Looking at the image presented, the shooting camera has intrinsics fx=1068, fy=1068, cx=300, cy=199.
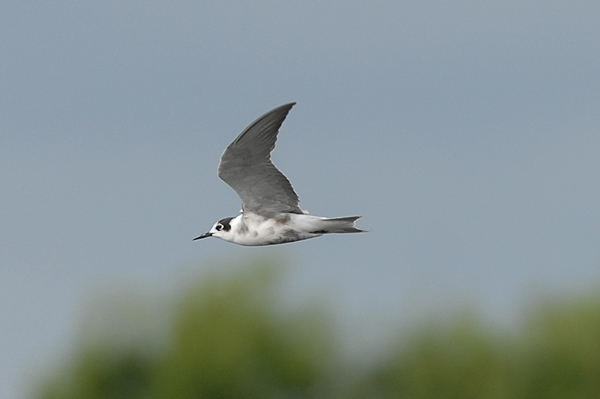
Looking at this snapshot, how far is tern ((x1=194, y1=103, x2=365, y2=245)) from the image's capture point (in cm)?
1349

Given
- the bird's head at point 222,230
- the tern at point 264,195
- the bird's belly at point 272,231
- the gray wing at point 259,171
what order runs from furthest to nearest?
the bird's head at point 222,230 → the bird's belly at point 272,231 → the tern at point 264,195 → the gray wing at point 259,171

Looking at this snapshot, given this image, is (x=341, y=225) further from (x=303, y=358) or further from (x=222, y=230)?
(x=303, y=358)

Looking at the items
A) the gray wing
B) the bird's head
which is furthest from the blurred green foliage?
the gray wing

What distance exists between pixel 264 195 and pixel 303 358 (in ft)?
31.1

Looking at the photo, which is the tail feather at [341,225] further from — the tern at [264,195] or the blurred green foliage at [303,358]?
the blurred green foliage at [303,358]

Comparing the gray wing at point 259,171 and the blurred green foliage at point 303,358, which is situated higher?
the gray wing at point 259,171

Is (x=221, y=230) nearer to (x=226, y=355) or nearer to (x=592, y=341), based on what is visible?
(x=226, y=355)

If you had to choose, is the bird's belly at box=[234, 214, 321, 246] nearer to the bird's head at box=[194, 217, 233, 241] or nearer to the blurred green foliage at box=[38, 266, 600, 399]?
the bird's head at box=[194, 217, 233, 241]

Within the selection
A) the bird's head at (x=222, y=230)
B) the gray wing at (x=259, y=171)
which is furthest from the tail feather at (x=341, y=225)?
the bird's head at (x=222, y=230)

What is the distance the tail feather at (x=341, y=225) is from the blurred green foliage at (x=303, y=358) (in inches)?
363

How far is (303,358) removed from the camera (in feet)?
75.9

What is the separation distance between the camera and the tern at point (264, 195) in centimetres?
1349

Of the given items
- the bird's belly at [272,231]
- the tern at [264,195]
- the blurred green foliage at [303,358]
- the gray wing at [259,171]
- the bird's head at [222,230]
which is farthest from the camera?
the blurred green foliage at [303,358]

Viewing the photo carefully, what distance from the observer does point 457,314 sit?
23.9 meters
